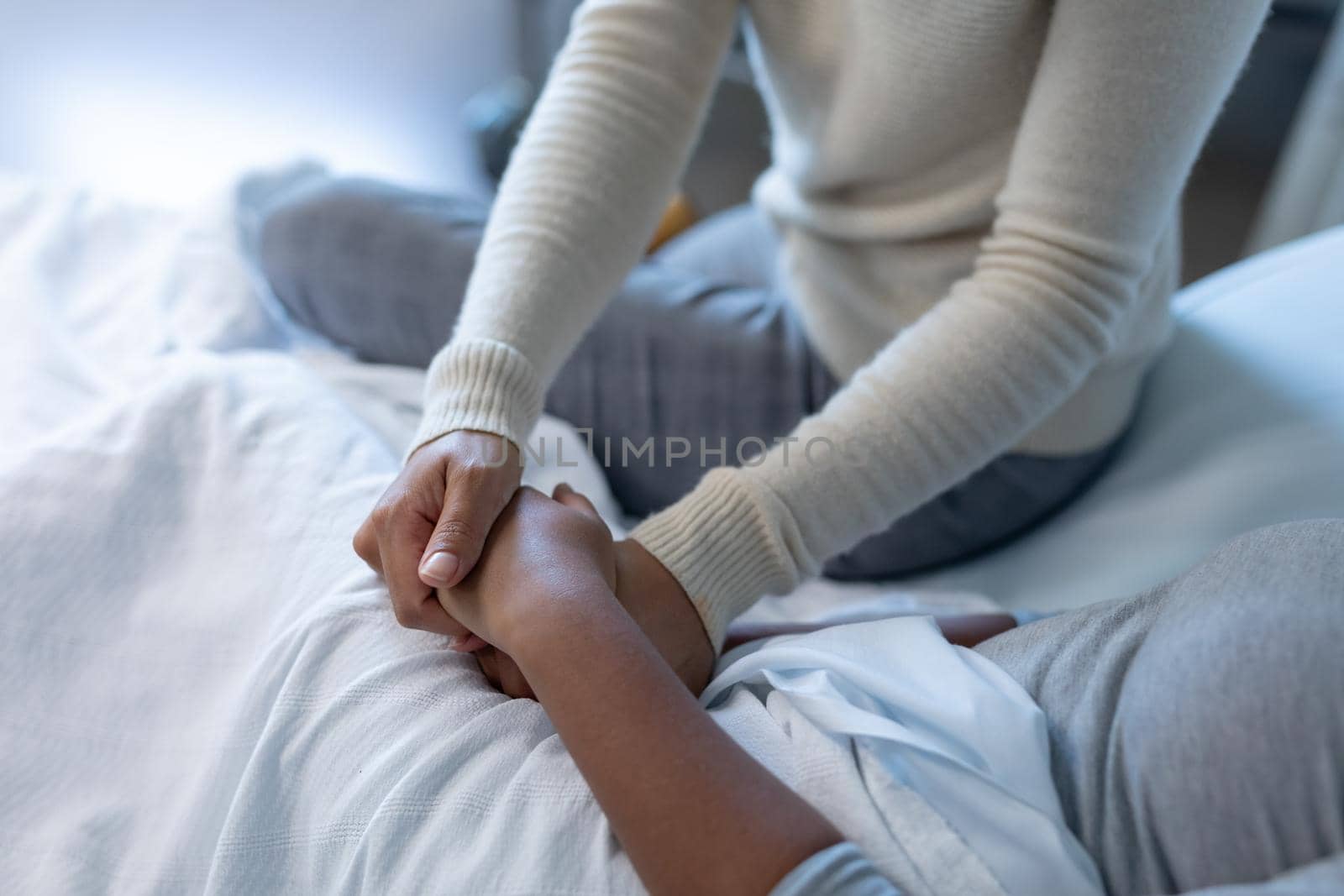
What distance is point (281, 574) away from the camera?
0.55 metres

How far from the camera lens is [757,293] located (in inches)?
32.4

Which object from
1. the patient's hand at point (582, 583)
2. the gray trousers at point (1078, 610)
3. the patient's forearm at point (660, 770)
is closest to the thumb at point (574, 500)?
the patient's hand at point (582, 583)

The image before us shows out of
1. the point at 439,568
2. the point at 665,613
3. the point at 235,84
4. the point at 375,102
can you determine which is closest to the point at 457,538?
the point at 439,568

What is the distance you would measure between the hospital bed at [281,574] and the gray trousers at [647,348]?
0.04 metres

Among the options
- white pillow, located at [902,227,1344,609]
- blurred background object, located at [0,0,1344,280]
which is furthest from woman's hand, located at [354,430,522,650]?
blurred background object, located at [0,0,1344,280]

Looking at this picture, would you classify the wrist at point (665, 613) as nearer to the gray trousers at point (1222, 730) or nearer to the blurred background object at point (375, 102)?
the gray trousers at point (1222, 730)

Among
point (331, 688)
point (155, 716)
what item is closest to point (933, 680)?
point (331, 688)

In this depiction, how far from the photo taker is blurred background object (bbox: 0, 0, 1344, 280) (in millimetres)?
1264

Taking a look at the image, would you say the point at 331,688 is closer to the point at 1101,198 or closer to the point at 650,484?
the point at 650,484

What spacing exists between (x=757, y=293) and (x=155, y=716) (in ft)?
1.87

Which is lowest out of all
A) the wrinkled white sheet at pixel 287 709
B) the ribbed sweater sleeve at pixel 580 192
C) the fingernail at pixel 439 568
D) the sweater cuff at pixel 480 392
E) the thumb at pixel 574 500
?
the wrinkled white sheet at pixel 287 709

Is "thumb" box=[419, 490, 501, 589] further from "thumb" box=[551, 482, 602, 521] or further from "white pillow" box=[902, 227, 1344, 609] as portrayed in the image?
"white pillow" box=[902, 227, 1344, 609]

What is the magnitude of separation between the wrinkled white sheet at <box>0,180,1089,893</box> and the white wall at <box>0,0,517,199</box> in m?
0.63

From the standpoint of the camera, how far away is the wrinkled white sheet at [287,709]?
41cm
